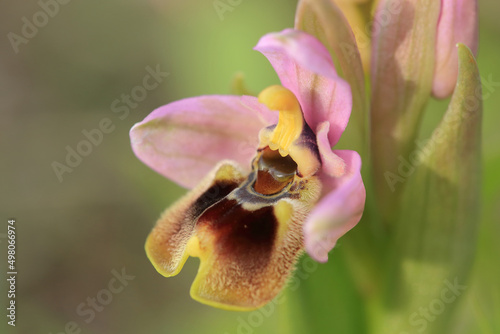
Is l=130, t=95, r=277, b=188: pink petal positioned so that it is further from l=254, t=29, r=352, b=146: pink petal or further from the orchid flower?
l=254, t=29, r=352, b=146: pink petal

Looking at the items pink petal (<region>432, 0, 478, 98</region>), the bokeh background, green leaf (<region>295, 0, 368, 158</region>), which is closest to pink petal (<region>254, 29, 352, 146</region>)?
green leaf (<region>295, 0, 368, 158</region>)

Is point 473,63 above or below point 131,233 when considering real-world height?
above

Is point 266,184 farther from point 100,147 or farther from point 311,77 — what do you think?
point 100,147

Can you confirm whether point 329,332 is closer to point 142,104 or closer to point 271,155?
point 271,155

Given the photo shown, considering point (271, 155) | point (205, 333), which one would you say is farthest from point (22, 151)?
point (271, 155)

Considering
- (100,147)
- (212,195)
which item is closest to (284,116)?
(212,195)

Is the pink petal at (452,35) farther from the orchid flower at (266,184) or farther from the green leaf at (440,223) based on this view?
the orchid flower at (266,184)
